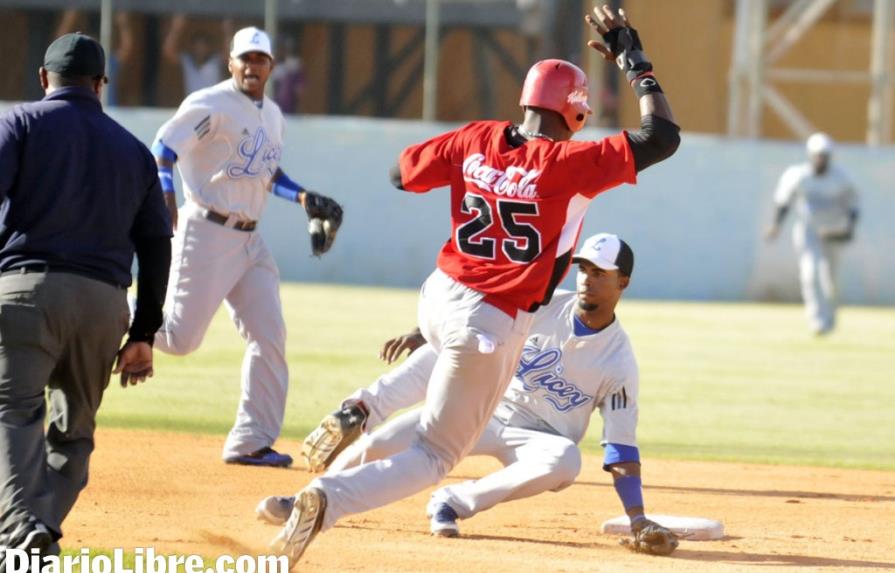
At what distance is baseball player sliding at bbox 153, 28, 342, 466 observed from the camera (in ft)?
30.6

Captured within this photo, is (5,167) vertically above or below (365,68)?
below

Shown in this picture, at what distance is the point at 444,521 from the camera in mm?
7309

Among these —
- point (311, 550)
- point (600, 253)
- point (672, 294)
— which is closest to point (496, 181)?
point (600, 253)

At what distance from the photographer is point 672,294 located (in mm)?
23734

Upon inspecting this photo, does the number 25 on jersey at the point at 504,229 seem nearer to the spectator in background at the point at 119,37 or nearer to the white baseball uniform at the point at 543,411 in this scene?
the white baseball uniform at the point at 543,411

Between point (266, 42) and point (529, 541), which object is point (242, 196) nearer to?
point (266, 42)

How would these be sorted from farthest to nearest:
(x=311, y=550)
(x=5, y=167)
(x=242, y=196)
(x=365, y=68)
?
1. (x=365, y=68)
2. (x=242, y=196)
3. (x=311, y=550)
4. (x=5, y=167)

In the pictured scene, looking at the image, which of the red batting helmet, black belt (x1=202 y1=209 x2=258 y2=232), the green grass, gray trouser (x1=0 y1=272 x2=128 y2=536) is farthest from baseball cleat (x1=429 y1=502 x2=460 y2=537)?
the green grass

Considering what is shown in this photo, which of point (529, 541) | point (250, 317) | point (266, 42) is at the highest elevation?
point (266, 42)

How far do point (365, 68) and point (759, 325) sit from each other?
355 inches

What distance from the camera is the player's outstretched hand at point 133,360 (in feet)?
20.9

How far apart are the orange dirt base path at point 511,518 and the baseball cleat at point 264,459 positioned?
115mm

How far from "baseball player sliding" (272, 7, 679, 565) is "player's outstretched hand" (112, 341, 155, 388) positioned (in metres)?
0.86

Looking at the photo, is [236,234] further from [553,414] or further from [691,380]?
[691,380]
